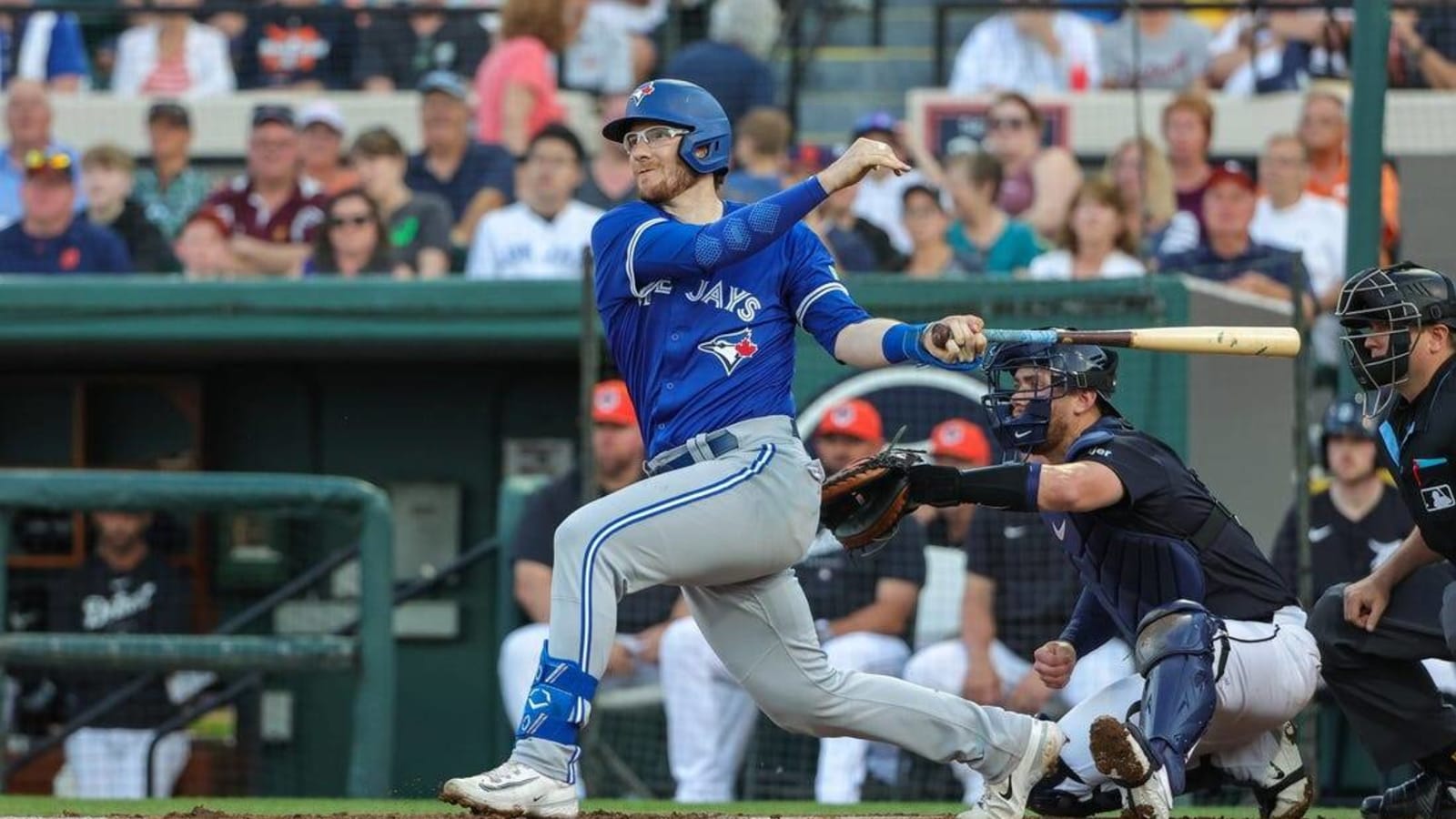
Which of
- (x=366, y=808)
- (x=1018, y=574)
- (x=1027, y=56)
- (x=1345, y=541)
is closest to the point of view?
(x=366, y=808)

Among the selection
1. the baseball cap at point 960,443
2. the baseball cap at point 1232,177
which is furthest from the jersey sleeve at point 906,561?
the baseball cap at point 1232,177

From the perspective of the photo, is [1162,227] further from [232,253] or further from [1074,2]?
[232,253]

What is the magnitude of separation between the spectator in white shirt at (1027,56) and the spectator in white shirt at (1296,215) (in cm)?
140

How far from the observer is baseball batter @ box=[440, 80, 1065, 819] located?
526 centimetres

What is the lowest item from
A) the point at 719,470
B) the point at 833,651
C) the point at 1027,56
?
the point at 833,651

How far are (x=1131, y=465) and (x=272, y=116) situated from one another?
675 cm

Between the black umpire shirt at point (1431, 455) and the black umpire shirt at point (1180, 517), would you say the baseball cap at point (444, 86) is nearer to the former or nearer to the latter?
the black umpire shirt at point (1180, 517)

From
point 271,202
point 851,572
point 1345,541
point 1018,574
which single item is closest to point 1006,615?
point 1018,574

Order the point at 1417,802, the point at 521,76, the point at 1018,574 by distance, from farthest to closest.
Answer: the point at 521,76 → the point at 1018,574 → the point at 1417,802

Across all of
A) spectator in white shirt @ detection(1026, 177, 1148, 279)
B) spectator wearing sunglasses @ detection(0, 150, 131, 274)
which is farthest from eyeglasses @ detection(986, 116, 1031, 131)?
spectator wearing sunglasses @ detection(0, 150, 131, 274)

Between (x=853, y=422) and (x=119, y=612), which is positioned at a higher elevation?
(x=853, y=422)

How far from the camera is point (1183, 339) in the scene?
5.68 m

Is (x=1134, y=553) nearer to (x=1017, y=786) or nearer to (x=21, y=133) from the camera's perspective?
(x=1017, y=786)

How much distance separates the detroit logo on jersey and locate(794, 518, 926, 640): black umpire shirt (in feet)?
13.6
